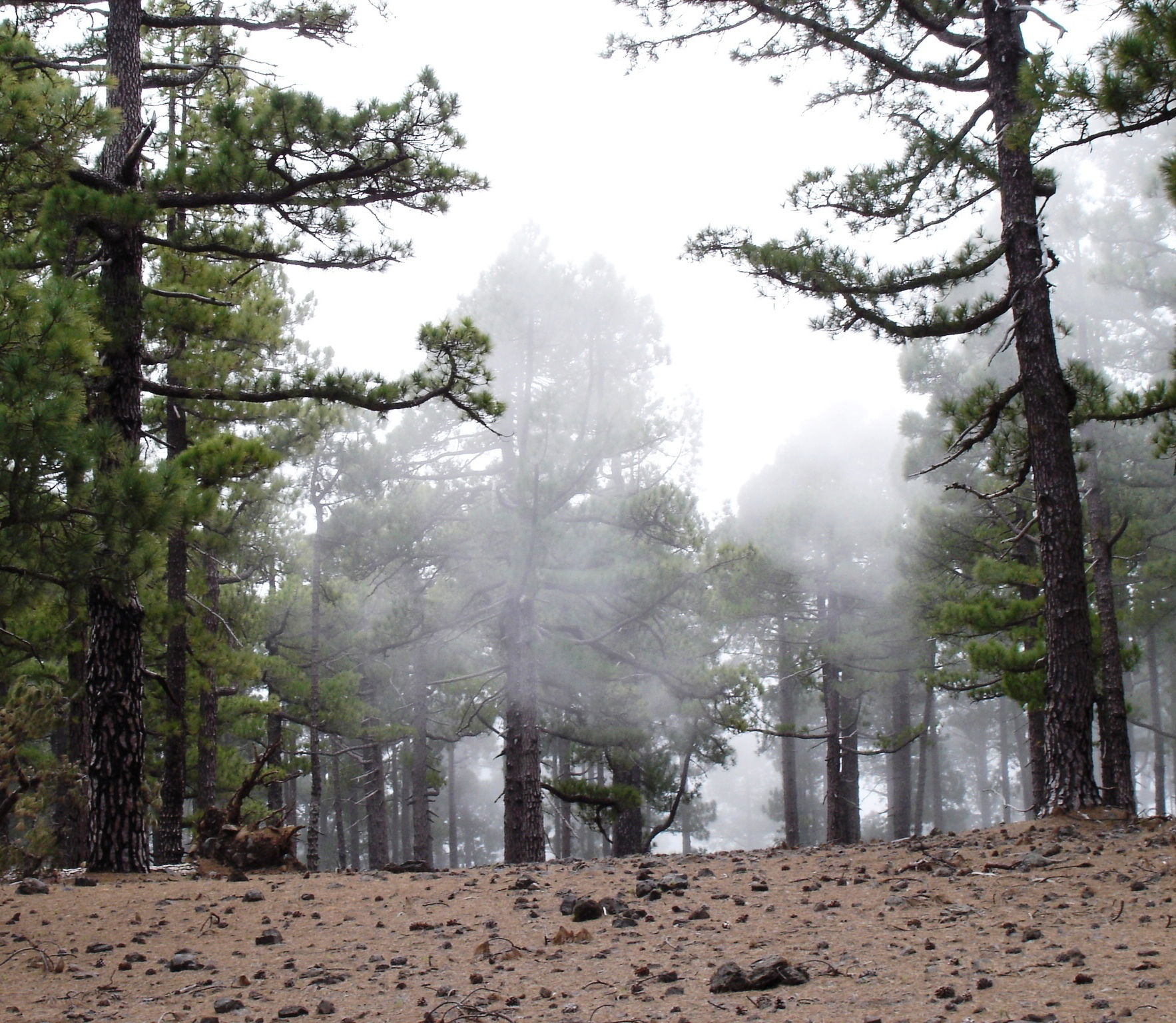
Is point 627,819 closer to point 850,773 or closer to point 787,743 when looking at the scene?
point 850,773

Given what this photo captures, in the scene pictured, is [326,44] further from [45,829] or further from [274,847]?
[45,829]

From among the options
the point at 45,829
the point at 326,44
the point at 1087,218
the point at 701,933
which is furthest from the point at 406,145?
the point at 1087,218

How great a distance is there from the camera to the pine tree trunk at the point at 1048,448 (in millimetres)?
6211

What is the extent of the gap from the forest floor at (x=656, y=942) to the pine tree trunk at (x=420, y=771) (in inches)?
538

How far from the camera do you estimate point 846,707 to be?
24.4 meters

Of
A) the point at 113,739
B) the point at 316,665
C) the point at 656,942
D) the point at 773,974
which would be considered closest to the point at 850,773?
the point at 316,665

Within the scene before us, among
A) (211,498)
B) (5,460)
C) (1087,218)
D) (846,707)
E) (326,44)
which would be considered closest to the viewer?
(5,460)

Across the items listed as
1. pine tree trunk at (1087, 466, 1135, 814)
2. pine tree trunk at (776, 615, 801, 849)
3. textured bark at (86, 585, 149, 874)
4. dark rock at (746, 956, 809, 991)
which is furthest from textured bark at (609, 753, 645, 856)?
dark rock at (746, 956, 809, 991)

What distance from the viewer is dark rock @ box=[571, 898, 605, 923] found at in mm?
4320

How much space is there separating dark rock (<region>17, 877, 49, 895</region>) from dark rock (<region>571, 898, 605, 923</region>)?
133 inches

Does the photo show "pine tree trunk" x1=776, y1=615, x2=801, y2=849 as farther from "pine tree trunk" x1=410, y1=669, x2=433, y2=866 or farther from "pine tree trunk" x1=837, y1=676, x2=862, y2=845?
"pine tree trunk" x1=410, y1=669, x2=433, y2=866

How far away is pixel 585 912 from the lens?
4.32 metres

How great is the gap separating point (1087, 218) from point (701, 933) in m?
23.0

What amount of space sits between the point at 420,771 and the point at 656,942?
17.2 m
